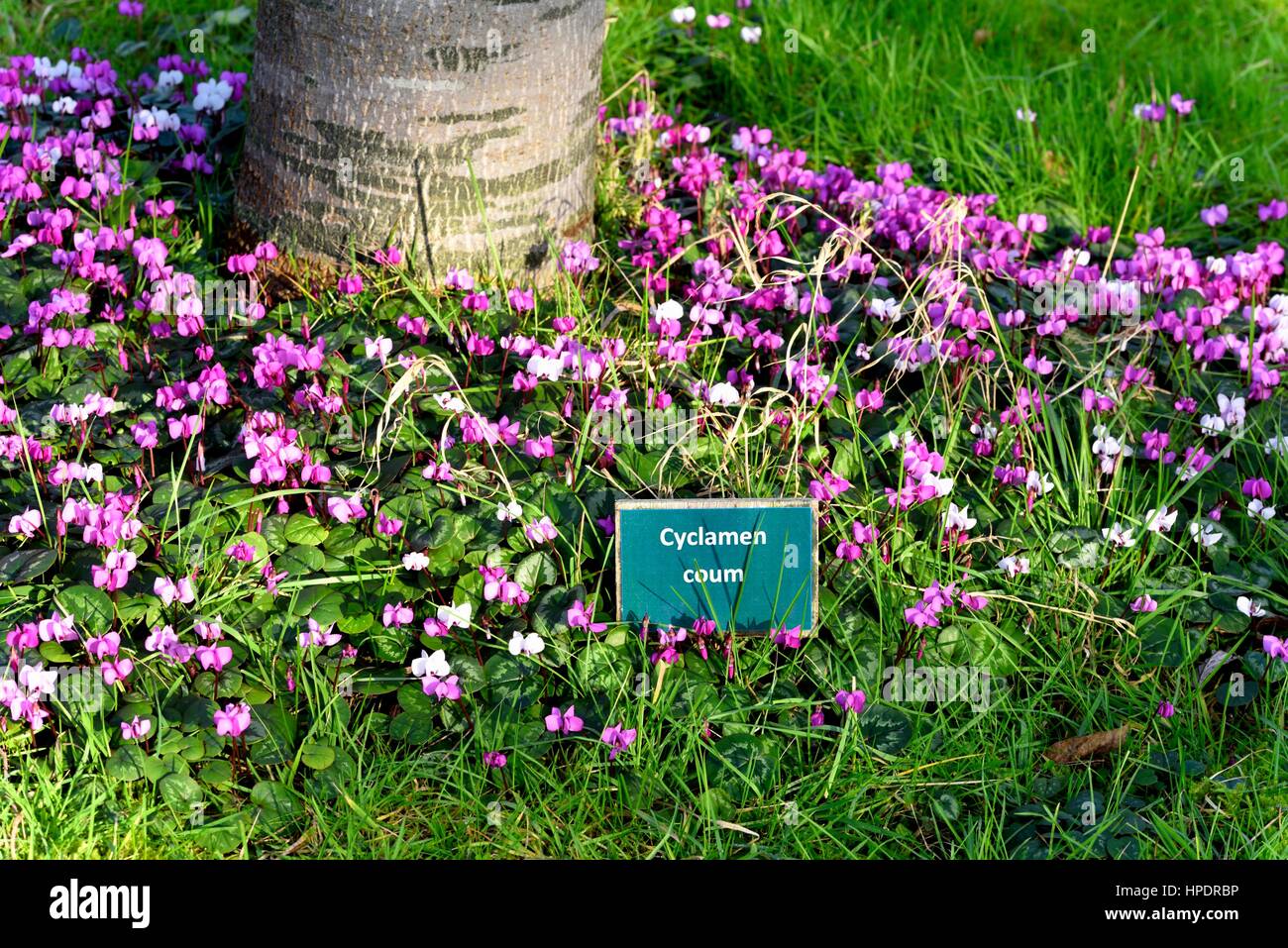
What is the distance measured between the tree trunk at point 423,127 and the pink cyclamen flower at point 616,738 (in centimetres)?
152

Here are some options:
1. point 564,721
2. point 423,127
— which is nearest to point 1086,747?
point 564,721

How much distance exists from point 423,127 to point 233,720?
171 cm

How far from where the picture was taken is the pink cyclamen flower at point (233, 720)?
258cm

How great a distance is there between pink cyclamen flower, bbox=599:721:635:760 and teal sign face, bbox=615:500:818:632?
307mm

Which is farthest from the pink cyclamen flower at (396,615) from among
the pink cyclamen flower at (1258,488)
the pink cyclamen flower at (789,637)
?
the pink cyclamen flower at (1258,488)

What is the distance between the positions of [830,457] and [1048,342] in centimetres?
92

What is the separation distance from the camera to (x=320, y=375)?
343 cm

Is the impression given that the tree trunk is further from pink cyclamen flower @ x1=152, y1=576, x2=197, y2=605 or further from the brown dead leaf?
the brown dead leaf

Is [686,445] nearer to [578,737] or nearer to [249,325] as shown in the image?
[578,737]

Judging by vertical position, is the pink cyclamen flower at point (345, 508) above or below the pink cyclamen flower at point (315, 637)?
above

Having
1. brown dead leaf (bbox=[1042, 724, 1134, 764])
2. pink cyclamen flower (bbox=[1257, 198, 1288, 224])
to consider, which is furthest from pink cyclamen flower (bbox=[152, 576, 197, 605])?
pink cyclamen flower (bbox=[1257, 198, 1288, 224])

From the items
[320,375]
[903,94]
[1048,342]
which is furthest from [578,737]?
[903,94]

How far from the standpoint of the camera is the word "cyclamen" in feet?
9.46

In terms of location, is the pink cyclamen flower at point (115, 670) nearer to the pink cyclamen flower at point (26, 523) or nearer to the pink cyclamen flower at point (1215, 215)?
the pink cyclamen flower at point (26, 523)
